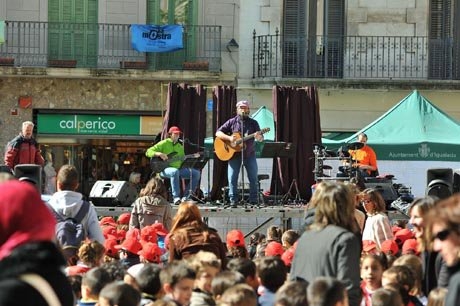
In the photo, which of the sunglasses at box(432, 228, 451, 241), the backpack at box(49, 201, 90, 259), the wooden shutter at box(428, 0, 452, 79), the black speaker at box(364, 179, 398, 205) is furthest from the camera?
the wooden shutter at box(428, 0, 452, 79)

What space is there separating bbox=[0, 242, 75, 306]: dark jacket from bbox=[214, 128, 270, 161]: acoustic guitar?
12.2m

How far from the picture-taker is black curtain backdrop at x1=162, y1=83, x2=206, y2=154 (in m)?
19.3

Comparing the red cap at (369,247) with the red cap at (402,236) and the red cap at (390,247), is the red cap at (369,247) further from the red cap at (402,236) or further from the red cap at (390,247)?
the red cap at (402,236)

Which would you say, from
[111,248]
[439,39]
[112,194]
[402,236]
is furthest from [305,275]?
[439,39]

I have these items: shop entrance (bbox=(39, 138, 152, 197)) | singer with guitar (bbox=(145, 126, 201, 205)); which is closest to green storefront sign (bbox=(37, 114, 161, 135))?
shop entrance (bbox=(39, 138, 152, 197))

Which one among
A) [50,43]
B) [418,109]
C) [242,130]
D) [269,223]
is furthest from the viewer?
[50,43]

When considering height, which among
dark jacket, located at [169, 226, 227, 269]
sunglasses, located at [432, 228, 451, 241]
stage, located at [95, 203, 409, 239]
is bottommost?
stage, located at [95, 203, 409, 239]

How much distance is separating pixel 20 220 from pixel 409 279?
11.7 ft

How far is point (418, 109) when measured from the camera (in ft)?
68.2

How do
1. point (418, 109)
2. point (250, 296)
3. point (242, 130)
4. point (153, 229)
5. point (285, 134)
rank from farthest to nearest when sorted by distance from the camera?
point (418, 109) → point (285, 134) → point (242, 130) → point (153, 229) → point (250, 296)

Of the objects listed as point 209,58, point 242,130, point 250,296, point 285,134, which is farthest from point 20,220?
point 209,58

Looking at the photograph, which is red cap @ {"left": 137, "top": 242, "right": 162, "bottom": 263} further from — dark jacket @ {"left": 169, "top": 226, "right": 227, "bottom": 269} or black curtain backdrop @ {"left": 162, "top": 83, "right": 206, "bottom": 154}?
black curtain backdrop @ {"left": 162, "top": 83, "right": 206, "bottom": 154}

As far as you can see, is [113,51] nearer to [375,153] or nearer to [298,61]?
[298,61]

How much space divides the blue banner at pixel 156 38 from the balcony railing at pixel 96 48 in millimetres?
381
